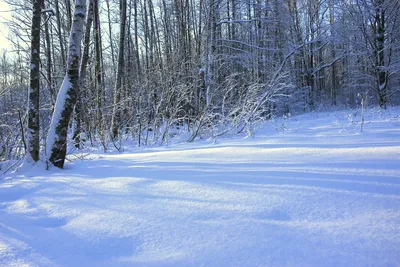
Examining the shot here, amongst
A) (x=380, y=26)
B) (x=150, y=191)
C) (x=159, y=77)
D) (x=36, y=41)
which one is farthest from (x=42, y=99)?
(x=380, y=26)

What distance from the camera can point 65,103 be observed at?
11.5 feet

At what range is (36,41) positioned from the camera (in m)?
3.70

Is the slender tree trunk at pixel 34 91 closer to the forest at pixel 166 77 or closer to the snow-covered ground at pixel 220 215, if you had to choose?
the forest at pixel 166 77

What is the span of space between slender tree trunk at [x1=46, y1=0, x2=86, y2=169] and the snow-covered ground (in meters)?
0.82

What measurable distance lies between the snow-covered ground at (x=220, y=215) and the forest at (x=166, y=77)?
6.11 feet

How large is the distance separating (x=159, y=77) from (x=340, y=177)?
6.52 metres

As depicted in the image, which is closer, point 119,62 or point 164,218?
point 164,218

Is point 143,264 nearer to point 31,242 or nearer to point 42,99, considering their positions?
point 31,242

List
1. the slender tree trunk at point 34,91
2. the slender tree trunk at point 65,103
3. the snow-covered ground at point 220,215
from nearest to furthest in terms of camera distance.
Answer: the snow-covered ground at point 220,215 < the slender tree trunk at point 65,103 < the slender tree trunk at point 34,91

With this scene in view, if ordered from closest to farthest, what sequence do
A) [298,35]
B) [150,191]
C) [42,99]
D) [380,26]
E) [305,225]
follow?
[305,225] → [150,191] → [42,99] → [380,26] → [298,35]

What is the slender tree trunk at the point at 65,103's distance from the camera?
3.46 meters

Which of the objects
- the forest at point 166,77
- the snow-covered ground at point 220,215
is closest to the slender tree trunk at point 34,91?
the forest at point 166,77

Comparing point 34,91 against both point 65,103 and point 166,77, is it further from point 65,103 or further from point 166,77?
point 166,77

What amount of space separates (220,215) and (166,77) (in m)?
6.57
